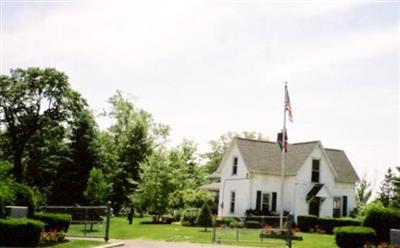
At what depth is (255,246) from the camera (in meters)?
28.3

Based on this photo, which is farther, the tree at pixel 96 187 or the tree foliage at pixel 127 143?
the tree foliage at pixel 127 143

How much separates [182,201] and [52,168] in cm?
1345

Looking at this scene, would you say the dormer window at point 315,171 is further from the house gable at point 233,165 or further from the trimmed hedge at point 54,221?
the trimmed hedge at point 54,221

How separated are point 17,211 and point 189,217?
2280cm

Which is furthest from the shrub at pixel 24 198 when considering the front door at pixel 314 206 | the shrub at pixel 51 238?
the front door at pixel 314 206

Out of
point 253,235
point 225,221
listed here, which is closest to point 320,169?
point 225,221

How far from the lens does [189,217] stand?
45.3 metres

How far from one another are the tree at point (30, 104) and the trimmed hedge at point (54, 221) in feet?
98.6

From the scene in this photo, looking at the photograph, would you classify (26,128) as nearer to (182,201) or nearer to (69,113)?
(69,113)

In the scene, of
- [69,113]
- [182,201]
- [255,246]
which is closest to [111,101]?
[69,113]

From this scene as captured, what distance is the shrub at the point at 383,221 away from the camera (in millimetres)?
26703

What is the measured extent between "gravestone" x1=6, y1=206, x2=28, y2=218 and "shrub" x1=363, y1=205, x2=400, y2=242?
15.7 meters

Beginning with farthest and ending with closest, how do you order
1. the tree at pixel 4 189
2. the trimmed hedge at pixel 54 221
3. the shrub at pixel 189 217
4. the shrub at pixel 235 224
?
the shrub at pixel 189 217, the shrub at pixel 235 224, the trimmed hedge at pixel 54 221, the tree at pixel 4 189

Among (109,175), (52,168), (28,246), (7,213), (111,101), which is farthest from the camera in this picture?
(111,101)
